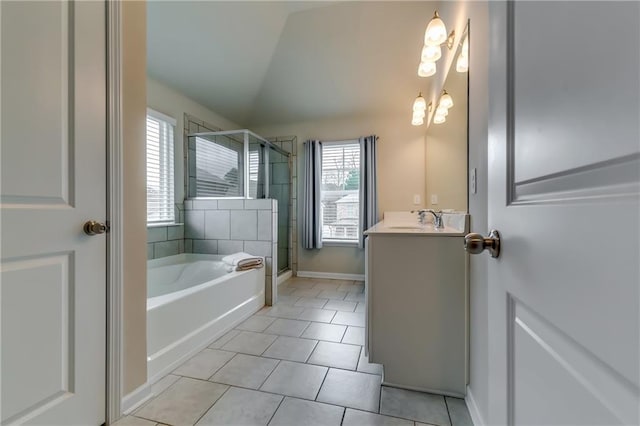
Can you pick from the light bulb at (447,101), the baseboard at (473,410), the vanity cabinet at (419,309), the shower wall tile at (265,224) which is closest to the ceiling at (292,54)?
the light bulb at (447,101)

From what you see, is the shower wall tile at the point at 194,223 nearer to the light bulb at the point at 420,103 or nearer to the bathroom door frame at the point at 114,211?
the bathroom door frame at the point at 114,211

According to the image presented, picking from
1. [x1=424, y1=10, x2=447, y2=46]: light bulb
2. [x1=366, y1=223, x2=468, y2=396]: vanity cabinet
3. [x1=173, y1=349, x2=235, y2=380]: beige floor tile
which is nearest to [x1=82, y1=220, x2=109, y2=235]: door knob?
[x1=173, y1=349, x2=235, y2=380]: beige floor tile

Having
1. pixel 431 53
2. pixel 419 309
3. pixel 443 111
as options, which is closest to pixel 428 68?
pixel 431 53

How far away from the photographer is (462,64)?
1.48 m

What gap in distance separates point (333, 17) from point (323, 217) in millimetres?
2481

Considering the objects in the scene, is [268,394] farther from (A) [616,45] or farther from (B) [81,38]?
(B) [81,38]

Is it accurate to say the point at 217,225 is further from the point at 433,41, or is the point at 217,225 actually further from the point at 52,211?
the point at 433,41

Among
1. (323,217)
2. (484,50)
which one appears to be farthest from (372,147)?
(484,50)

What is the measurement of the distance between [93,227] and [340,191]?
3134mm

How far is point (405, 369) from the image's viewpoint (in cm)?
144

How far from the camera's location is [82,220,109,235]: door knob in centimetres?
105

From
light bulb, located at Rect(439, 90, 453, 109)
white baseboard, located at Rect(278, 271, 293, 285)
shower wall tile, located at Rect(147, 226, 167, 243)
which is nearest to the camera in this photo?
light bulb, located at Rect(439, 90, 453, 109)

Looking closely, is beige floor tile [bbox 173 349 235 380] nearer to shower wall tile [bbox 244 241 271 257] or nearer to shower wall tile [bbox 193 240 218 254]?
shower wall tile [bbox 244 241 271 257]

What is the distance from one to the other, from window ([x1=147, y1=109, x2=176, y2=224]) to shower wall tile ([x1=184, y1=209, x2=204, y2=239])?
16 cm
